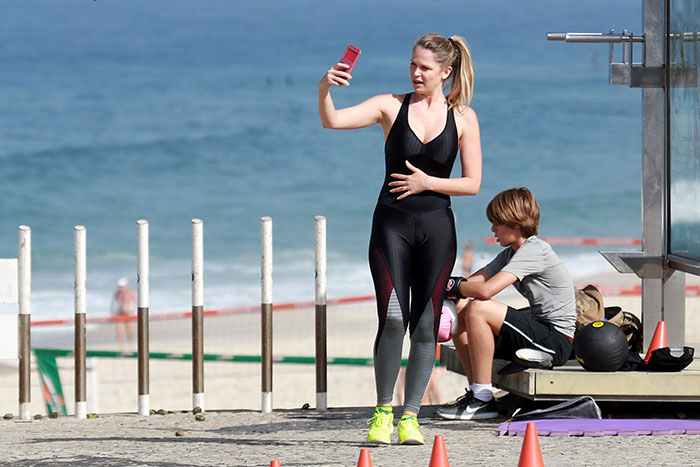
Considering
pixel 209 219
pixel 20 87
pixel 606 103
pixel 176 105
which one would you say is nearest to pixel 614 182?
pixel 606 103

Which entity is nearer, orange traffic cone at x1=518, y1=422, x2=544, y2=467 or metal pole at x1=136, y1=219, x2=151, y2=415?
orange traffic cone at x1=518, y1=422, x2=544, y2=467

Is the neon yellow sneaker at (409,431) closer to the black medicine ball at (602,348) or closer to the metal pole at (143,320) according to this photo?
the black medicine ball at (602,348)

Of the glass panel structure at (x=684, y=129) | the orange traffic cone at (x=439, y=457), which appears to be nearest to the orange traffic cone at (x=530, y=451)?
the orange traffic cone at (x=439, y=457)

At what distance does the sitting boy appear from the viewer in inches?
242

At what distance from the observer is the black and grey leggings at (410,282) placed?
516 centimetres

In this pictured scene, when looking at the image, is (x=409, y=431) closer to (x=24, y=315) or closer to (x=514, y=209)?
(x=514, y=209)

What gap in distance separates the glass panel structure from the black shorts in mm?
1087

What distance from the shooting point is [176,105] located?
140 ft

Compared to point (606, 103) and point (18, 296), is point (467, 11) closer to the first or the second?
point (606, 103)

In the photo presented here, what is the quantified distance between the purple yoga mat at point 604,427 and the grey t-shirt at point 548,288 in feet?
2.41

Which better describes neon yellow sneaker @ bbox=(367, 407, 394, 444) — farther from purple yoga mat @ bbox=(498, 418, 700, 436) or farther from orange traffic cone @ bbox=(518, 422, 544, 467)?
orange traffic cone @ bbox=(518, 422, 544, 467)

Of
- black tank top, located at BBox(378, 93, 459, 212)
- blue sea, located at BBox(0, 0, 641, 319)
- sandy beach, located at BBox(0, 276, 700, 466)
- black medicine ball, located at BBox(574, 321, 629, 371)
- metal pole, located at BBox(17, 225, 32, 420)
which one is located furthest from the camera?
blue sea, located at BBox(0, 0, 641, 319)

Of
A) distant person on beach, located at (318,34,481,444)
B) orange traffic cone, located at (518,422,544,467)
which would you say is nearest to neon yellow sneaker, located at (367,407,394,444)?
distant person on beach, located at (318,34,481,444)

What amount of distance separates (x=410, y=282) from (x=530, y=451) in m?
1.28
